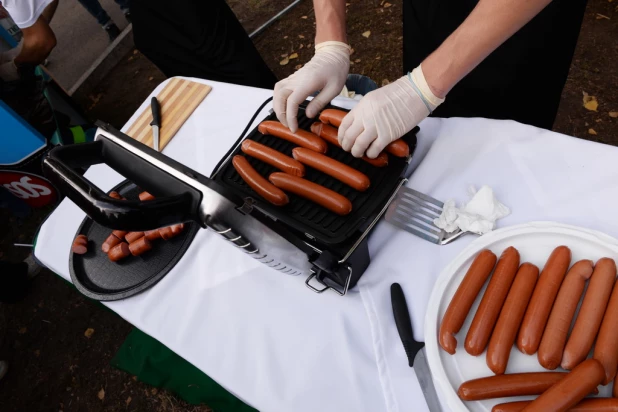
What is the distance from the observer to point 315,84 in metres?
1.98

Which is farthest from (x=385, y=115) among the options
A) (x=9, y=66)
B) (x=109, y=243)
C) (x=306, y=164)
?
(x=9, y=66)

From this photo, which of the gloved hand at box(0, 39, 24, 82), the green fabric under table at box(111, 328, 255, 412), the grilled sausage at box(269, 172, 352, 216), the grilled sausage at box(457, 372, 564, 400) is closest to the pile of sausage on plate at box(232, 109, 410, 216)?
the grilled sausage at box(269, 172, 352, 216)

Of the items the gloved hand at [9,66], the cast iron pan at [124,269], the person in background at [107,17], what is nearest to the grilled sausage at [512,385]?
the cast iron pan at [124,269]

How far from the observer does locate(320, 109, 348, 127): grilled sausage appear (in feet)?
5.87

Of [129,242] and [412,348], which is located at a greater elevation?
[129,242]

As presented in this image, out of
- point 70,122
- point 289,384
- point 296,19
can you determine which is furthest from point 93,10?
point 289,384

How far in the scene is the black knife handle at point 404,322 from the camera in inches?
54.4

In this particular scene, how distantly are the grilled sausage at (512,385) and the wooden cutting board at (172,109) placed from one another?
2.19m

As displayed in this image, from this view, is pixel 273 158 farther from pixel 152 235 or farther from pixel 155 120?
pixel 155 120

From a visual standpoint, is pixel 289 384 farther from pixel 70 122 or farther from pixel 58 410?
pixel 70 122

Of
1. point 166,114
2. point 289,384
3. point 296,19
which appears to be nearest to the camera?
point 289,384

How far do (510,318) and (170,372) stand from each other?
95.6 inches

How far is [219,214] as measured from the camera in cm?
116

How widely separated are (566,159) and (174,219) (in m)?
1.60
